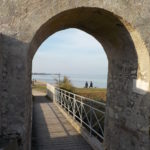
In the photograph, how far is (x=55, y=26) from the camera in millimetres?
5168

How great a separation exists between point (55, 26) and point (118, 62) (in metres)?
1.52

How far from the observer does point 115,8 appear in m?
4.55

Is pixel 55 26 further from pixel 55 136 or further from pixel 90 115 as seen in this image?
pixel 55 136

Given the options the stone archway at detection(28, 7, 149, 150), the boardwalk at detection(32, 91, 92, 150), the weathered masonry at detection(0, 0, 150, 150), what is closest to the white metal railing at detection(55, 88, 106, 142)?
the boardwalk at detection(32, 91, 92, 150)

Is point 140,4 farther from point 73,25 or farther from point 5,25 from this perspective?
point 5,25

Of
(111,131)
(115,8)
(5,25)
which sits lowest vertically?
(111,131)

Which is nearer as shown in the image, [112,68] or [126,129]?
[126,129]

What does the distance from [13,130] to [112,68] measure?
8.81 feet

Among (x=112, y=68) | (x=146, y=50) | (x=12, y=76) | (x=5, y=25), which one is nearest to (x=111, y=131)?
(x=112, y=68)

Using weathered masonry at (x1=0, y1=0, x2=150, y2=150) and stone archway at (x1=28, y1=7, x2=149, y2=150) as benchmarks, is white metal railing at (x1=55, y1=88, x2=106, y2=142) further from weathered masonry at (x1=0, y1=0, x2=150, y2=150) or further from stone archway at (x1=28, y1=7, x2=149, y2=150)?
weathered masonry at (x1=0, y1=0, x2=150, y2=150)

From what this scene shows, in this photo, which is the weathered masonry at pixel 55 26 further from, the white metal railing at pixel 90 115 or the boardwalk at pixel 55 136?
the boardwalk at pixel 55 136

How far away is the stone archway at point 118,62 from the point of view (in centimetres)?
476

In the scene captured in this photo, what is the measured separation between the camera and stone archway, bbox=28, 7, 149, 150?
4.76 metres

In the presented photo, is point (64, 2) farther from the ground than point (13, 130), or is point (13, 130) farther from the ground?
point (64, 2)
